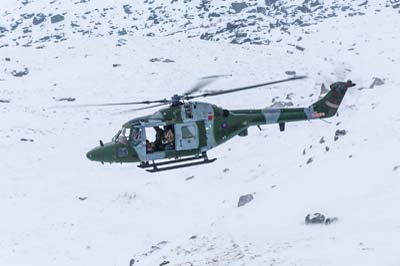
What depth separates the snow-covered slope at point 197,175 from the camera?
61.5ft

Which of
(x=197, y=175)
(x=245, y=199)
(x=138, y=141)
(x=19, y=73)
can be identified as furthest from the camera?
(x=19, y=73)

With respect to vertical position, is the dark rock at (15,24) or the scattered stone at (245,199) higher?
the scattered stone at (245,199)

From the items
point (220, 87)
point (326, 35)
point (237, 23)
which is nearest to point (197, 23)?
point (237, 23)

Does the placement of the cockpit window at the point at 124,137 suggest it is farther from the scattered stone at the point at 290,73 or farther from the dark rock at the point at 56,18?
the dark rock at the point at 56,18

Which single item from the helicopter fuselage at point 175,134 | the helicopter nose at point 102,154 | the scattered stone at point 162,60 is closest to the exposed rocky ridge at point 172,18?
the scattered stone at point 162,60

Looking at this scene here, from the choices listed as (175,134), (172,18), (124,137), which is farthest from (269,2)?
(124,137)

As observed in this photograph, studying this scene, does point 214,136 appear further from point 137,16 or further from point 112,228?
point 137,16

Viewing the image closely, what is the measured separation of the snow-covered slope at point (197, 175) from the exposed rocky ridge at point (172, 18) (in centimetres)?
3065

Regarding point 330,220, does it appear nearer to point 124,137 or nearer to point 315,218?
point 315,218

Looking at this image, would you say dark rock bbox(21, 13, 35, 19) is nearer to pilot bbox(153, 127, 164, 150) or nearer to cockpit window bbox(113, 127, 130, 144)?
cockpit window bbox(113, 127, 130, 144)

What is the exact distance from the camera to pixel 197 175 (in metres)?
32.1

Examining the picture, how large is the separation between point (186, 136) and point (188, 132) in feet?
0.49

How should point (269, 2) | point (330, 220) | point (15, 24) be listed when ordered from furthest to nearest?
1. point (15, 24)
2. point (269, 2)
3. point (330, 220)

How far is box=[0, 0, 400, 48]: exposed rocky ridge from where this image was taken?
10219cm
